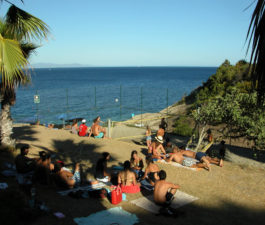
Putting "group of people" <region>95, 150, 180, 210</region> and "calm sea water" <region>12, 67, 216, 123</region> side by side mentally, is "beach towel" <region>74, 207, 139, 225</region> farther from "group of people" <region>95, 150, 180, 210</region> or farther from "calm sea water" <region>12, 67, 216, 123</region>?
"calm sea water" <region>12, 67, 216, 123</region>

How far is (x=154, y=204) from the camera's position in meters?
6.99

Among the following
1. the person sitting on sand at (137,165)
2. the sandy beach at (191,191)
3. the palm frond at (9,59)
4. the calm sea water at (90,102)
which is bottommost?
the calm sea water at (90,102)

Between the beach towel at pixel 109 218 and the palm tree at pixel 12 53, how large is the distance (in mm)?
3157

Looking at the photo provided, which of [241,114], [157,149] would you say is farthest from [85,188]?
[241,114]

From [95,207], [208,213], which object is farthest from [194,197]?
[95,207]

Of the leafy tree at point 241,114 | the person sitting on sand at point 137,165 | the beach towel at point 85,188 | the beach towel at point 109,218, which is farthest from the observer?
the leafy tree at point 241,114

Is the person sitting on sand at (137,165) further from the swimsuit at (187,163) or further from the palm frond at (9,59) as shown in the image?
the palm frond at (9,59)

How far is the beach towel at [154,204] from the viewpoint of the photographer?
268 inches

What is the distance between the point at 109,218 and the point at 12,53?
3.97m

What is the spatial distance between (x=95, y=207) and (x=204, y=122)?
7.31 meters

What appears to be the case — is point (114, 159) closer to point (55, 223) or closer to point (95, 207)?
point (95, 207)

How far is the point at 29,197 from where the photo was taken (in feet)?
20.4

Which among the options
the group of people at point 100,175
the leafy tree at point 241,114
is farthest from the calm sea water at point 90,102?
the leafy tree at point 241,114

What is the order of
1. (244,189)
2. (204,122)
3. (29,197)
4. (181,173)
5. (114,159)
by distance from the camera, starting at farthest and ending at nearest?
(204,122) < (114,159) < (181,173) < (244,189) < (29,197)
